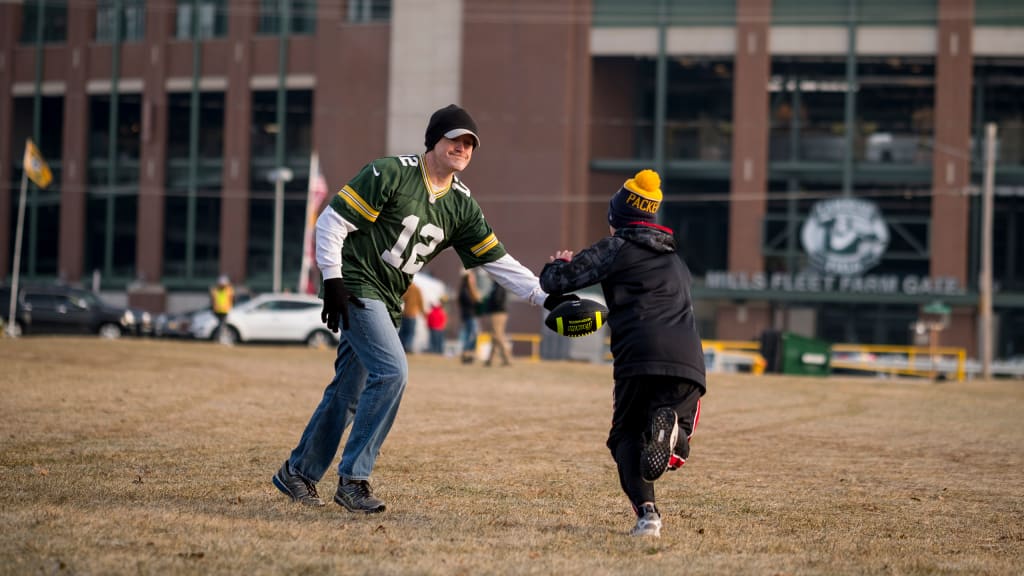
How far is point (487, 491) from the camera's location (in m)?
8.05

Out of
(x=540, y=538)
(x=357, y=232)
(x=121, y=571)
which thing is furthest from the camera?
(x=357, y=232)

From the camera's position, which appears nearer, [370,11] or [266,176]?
[370,11]

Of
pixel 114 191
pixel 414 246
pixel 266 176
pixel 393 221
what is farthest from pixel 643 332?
pixel 114 191

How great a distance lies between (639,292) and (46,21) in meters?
53.0

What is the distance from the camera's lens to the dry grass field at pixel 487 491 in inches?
229

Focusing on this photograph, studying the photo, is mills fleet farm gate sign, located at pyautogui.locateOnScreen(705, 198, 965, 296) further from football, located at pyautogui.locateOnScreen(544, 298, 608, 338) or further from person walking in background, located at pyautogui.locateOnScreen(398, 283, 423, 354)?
football, located at pyautogui.locateOnScreen(544, 298, 608, 338)

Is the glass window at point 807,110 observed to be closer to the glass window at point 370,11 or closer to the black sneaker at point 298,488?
the glass window at point 370,11

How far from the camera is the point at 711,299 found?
151 feet

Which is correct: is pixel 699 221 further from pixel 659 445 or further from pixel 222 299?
pixel 659 445

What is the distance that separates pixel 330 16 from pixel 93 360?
30.1 meters

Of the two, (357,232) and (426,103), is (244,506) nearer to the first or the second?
(357,232)

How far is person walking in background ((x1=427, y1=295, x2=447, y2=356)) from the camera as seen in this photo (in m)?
30.1

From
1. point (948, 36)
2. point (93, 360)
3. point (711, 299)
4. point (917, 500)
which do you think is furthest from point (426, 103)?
point (917, 500)

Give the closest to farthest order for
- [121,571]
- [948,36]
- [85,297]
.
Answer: [121,571] → [85,297] → [948,36]
